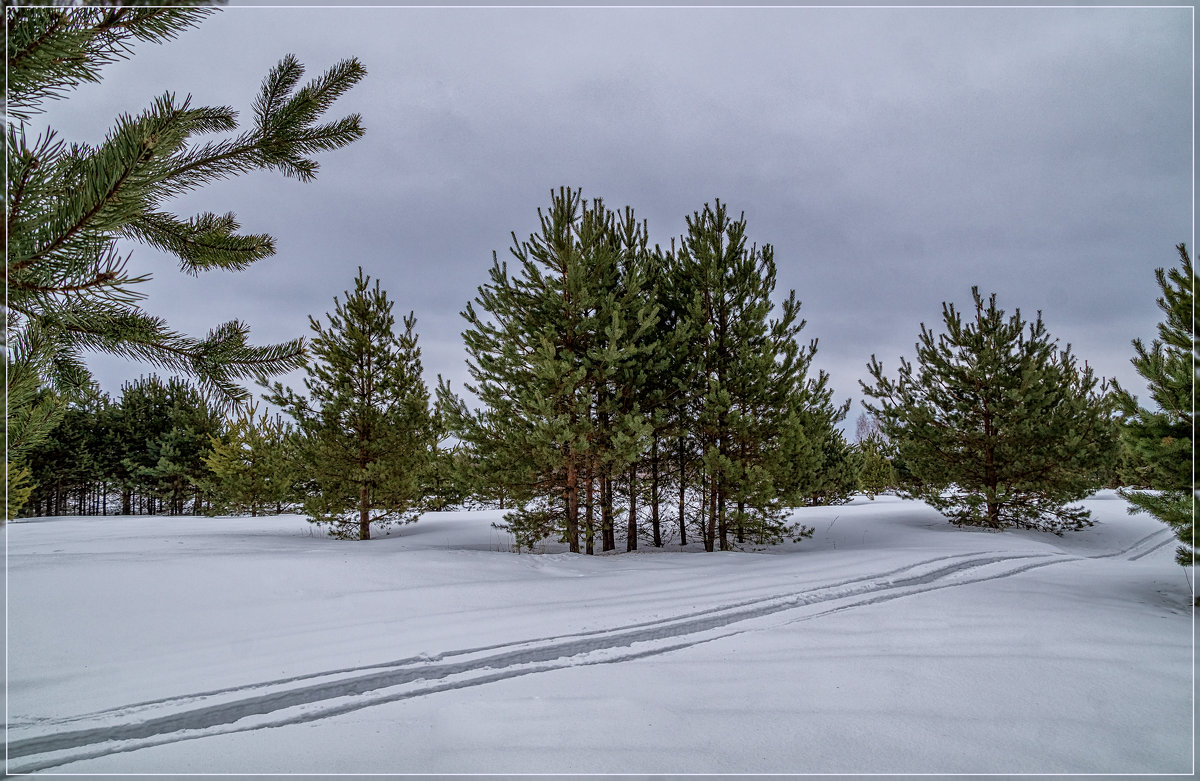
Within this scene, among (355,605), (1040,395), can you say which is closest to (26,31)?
(355,605)

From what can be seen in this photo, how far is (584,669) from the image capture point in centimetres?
386

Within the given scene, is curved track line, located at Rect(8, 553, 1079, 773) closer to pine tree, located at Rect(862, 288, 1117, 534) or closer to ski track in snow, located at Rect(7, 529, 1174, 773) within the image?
ski track in snow, located at Rect(7, 529, 1174, 773)

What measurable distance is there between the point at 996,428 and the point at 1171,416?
28.7 ft

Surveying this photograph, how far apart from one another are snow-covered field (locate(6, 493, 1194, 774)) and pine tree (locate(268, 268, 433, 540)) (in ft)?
14.3

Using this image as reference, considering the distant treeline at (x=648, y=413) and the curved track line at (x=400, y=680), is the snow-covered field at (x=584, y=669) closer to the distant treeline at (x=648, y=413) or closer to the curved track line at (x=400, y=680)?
the curved track line at (x=400, y=680)

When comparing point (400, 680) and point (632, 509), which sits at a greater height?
point (632, 509)

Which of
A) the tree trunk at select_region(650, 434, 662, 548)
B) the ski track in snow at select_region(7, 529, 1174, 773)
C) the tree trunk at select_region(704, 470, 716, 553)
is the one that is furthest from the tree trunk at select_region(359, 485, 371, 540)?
the ski track in snow at select_region(7, 529, 1174, 773)

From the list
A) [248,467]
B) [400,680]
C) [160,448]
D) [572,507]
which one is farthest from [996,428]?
[160,448]

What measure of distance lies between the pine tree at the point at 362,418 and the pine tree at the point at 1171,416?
1161 cm

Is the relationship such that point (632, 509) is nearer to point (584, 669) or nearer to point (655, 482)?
point (655, 482)

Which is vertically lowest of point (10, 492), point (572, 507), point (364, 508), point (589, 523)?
point (589, 523)

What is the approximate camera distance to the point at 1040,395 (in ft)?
39.9

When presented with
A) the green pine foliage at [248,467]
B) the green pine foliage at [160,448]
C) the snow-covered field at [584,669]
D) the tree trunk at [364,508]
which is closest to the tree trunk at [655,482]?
the snow-covered field at [584,669]

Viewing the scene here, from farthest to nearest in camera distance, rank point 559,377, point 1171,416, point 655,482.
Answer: point 655,482 → point 559,377 → point 1171,416
